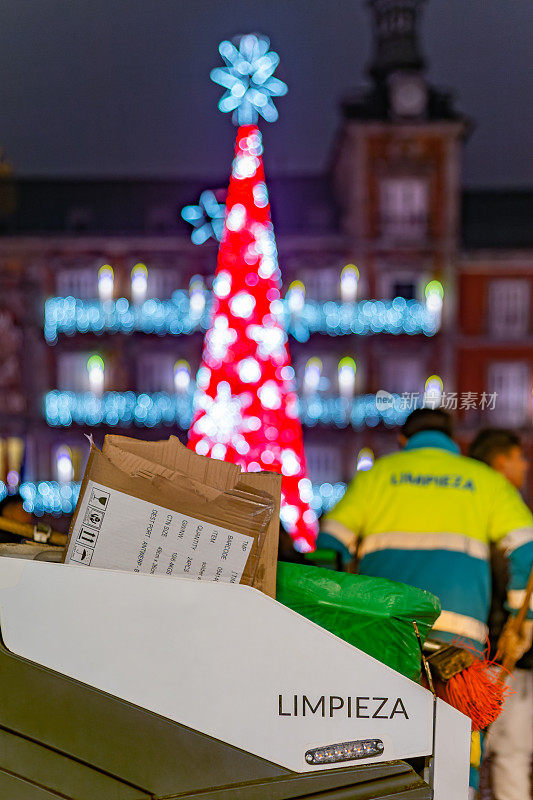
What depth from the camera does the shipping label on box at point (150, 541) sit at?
1866mm

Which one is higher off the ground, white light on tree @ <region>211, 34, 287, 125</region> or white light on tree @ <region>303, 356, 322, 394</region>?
white light on tree @ <region>211, 34, 287, 125</region>

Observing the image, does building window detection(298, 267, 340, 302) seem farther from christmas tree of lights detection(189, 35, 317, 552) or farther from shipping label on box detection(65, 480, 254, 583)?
shipping label on box detection(65, 480, 254, 583)

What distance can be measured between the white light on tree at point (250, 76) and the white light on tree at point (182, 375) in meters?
12.6

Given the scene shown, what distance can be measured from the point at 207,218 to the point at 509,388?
8.23m

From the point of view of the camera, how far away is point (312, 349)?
21422 mm

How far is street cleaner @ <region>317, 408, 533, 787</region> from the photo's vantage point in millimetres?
2873

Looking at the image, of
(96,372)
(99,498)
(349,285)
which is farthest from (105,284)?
(99,498)

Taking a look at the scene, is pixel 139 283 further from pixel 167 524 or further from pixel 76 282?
pixel 167 524

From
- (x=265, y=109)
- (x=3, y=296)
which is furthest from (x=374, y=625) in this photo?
(x=3, y=296)

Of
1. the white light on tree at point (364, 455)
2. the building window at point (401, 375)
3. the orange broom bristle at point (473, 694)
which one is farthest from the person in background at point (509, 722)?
the building window at point (401, 375)

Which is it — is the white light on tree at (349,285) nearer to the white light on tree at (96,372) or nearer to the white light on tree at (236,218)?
the white light on tree at (96,372)

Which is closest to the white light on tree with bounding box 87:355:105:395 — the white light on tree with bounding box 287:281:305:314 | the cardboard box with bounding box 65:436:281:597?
the white light on tree with bounding box 287:281:305:314

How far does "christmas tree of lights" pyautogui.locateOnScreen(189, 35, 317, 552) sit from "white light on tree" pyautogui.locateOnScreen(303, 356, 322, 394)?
9.15 metres

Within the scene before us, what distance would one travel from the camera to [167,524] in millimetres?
1883
